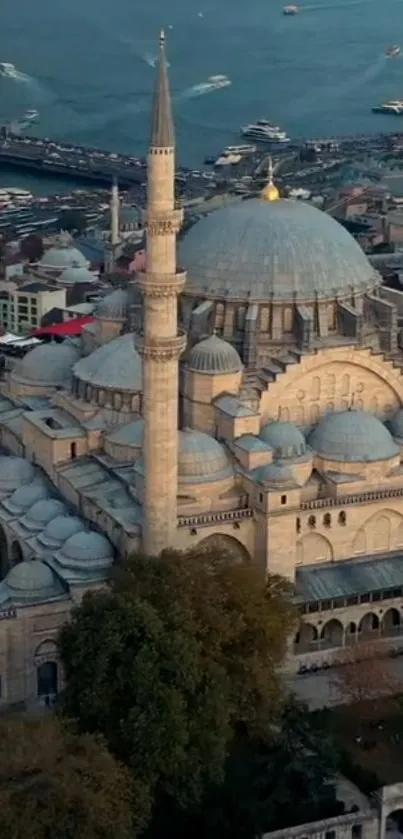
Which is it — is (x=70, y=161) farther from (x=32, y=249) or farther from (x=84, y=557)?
(x=84, y=557)

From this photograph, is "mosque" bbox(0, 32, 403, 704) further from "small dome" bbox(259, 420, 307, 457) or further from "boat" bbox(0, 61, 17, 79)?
"boat" bbox(0, 61, 17, 79)

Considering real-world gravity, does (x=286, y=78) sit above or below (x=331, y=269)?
above

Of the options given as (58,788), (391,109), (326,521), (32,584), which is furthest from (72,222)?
(391,109)

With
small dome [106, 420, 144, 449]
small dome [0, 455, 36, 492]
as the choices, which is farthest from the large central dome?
small dome [0, 455, 36, 492]

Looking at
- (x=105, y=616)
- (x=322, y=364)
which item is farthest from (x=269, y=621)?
(x=322, y=364)

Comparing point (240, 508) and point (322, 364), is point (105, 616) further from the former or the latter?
point (322, 364)

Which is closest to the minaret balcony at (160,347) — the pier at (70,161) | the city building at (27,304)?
the city building at (27,304)

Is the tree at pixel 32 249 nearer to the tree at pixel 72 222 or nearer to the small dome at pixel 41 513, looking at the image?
the tree at pixel 72 222
